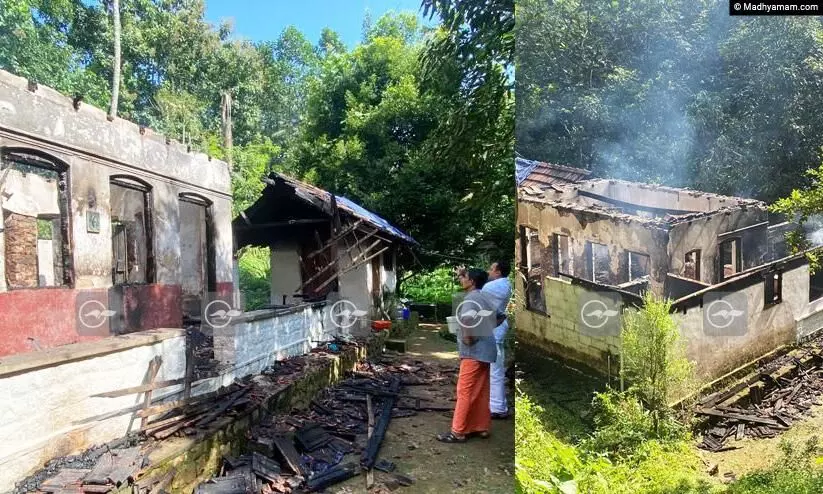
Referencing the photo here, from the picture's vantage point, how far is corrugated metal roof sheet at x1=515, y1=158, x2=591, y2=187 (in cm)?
161

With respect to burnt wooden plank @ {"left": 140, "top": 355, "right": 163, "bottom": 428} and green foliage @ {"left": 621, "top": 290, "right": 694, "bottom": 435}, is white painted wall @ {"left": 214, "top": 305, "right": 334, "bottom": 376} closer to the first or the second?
burnt wooden plank @ {"left": 140, "top": 355, "right": 163, "bottom": 428}

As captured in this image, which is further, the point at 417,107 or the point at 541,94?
the point at 417,107

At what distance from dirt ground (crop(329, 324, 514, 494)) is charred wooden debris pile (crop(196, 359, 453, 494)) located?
0.06 meters

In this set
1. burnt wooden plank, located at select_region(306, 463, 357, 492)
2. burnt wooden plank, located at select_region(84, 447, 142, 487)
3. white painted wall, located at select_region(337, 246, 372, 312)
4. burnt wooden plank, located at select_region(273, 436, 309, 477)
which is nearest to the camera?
burnt wooden plank, located at select_region(84, 447, 142, 487)

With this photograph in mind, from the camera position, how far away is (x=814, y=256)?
5.23 ft

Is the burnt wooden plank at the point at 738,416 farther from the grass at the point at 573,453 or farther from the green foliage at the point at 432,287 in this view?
the green foliage at the point at 432,287

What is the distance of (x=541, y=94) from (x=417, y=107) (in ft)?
2.74

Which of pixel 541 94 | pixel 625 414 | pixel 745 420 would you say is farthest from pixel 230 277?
pixel 745 420

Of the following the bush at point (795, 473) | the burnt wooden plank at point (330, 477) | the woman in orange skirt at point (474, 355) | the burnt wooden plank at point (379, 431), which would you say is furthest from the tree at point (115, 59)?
the bush at point (795, 473)

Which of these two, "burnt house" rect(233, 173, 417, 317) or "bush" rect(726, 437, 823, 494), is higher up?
"burnt house" rect(233, 173, 417, 317)

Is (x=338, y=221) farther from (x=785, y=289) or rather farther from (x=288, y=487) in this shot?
(x=785, y=289)

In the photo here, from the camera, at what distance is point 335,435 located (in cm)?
293

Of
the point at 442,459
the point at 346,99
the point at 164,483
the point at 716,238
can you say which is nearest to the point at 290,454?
the point at 164,483

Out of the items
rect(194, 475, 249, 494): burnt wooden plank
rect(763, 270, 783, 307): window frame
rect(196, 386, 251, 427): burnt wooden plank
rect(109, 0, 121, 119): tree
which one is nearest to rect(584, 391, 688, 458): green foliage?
rect(763, 270, 783, 307): window frame
